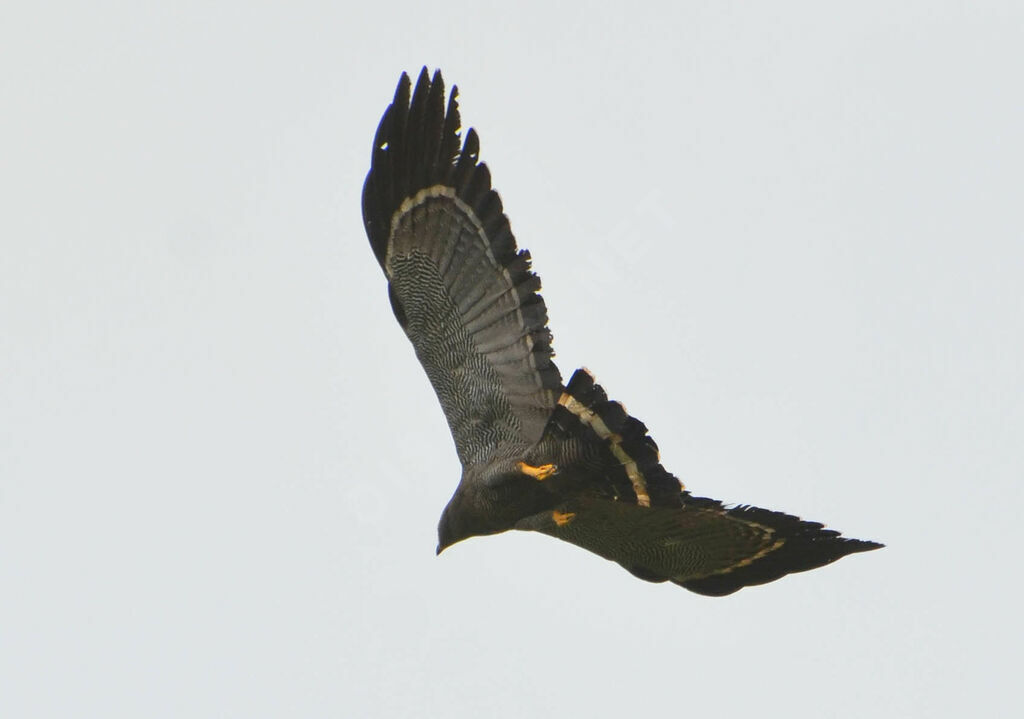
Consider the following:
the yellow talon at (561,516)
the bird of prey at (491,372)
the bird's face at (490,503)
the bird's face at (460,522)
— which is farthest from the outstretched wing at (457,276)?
the yellow talon at (561,516)

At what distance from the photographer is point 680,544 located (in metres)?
13.3

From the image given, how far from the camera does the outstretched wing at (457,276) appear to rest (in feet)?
42.9

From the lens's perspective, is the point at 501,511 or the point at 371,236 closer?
the point at 501,511

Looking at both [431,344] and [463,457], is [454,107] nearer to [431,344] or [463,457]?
[431,344]

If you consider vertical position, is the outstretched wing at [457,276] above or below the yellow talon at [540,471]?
above

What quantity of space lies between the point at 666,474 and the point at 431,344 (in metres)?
2.78

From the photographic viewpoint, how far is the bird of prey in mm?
12859

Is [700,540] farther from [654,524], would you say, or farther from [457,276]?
[457,276]

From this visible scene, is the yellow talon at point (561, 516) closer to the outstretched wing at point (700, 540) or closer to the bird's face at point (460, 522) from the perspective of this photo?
the outstretched wing at point (700, 540)

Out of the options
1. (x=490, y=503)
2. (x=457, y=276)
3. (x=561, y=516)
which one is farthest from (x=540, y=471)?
(x=457, y=276)

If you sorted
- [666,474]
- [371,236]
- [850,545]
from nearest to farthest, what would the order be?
[666,474] → [850,545] → [371,236]

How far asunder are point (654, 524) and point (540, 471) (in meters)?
1.21

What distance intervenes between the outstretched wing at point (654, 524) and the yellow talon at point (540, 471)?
0.27m

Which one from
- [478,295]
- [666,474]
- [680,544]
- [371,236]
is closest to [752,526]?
[680,544]
